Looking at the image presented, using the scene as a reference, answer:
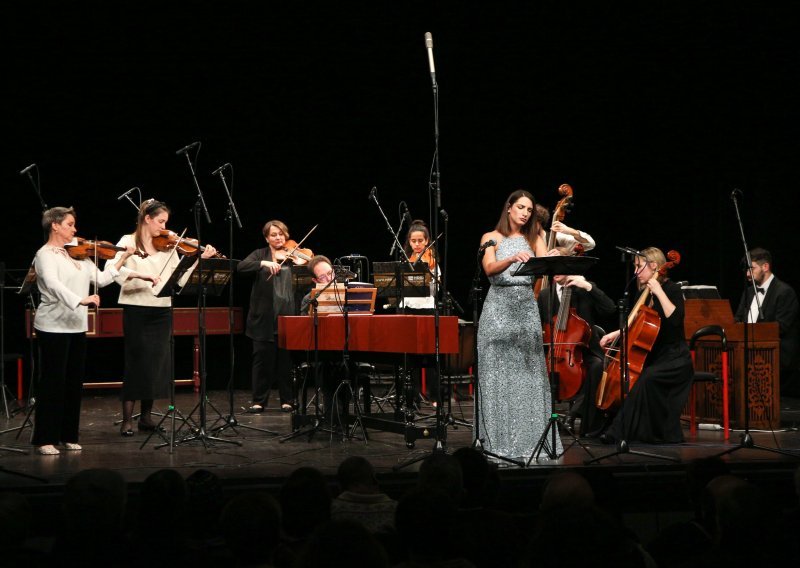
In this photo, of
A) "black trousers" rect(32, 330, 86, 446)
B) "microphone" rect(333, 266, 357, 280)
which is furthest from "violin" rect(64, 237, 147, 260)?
"microphone" rect(333, 266, 357, 280)

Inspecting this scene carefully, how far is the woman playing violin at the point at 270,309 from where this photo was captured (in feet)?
28.7

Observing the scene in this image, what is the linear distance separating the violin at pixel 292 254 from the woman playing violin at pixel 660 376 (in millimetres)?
3371

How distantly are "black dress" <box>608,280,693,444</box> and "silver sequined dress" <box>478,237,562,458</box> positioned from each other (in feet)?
3.47

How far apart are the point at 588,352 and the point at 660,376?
28.2 inches

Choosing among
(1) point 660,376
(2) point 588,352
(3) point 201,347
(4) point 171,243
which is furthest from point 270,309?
(1) point 660,376

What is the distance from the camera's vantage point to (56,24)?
9102 mm

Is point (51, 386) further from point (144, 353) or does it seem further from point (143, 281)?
point (143, 281)

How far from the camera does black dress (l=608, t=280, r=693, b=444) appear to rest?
6551 mm

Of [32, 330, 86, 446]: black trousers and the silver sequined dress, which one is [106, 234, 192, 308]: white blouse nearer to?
[32, 330, 86, 446]: black trousers

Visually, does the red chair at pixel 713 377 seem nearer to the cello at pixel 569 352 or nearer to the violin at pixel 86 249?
the cello at pixel 569 352

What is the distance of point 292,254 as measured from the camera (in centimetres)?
888

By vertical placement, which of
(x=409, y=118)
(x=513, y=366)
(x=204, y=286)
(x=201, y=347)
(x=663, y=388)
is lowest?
(x=663, y=388)

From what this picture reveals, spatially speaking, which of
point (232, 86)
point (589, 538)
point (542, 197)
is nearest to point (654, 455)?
point (589, 538)

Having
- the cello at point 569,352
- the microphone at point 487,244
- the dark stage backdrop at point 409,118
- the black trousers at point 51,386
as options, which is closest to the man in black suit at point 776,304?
the dark stage backdrop at point 409,118
